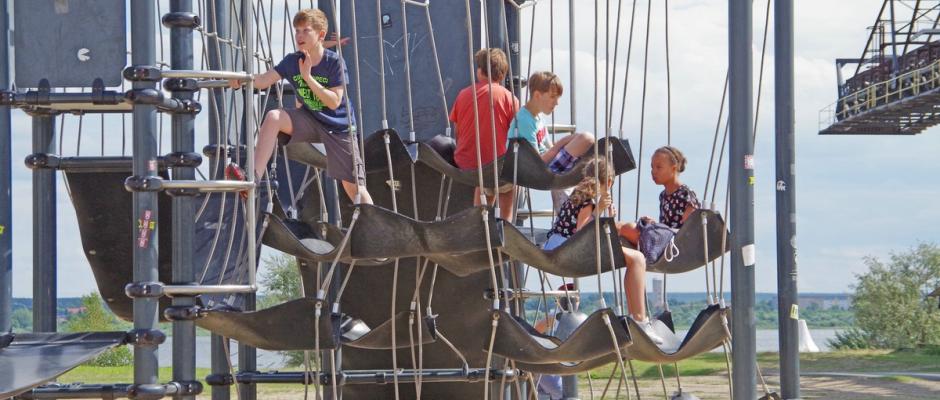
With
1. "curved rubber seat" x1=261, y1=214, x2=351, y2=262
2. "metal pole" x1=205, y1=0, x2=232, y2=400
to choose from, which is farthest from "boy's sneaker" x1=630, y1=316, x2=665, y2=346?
"metal pole" x1=205, y1=0, x2=232, y2=400

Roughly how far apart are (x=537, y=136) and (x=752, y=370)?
2.35 m

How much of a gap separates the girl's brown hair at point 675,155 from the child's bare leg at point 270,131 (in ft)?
7.43

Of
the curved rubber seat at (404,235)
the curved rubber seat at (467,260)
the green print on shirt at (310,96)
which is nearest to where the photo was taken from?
the curved rubber seat at (404,235)

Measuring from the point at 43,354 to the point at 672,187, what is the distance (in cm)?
381

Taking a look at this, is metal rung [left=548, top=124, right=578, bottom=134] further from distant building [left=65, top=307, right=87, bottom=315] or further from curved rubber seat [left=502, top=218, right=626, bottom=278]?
distant building [left=65, top=307, right=87, bottom=315]

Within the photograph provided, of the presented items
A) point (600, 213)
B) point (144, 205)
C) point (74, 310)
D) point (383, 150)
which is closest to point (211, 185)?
point (144, 205)

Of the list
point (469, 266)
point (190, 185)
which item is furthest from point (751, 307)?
point (190, 185)

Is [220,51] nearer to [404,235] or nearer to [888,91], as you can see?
[404,235]

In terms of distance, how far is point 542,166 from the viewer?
26.5 feet

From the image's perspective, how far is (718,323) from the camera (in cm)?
739

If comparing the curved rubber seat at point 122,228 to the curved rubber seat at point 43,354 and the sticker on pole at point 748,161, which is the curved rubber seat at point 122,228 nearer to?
the curved rubber seat at point 43,354

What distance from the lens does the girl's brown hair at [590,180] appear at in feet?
25.0

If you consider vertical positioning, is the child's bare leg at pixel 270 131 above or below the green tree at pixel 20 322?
above

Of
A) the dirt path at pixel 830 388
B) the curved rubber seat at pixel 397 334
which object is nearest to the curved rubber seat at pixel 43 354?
the curved rubber seat at pixel 397 334
